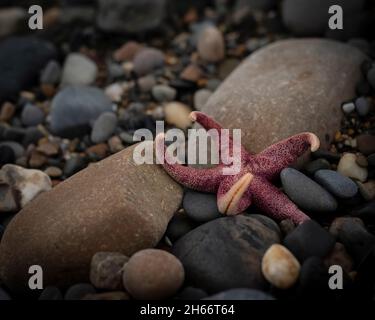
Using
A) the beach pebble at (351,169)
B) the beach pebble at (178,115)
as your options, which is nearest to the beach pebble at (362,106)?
the beach pebble at (351,169)

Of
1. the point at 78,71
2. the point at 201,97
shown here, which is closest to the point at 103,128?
the point at 201,97

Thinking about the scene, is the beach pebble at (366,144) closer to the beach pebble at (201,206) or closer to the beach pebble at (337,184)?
the beach pebble at (337,184)

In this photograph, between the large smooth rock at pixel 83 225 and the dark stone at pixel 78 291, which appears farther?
the large smooth rock at pixel 83 225

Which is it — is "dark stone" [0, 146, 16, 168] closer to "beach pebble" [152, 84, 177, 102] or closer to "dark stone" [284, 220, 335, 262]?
"beach pebble" [152, 84, 177, 102]

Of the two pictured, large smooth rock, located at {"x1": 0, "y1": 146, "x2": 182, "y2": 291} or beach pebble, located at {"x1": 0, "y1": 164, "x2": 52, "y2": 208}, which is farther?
beach pebble, located at {"x1": 0, "y1": 164, "x2": 52, "y2": 208}

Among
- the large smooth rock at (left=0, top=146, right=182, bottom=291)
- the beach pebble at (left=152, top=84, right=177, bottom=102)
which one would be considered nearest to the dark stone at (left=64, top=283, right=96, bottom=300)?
the large smooth rock at (left=0, top=146, right=182, bottom=291)

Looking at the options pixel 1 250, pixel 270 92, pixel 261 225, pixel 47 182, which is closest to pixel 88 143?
pixel 47 182

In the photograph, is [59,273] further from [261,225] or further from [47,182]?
[261,225]
